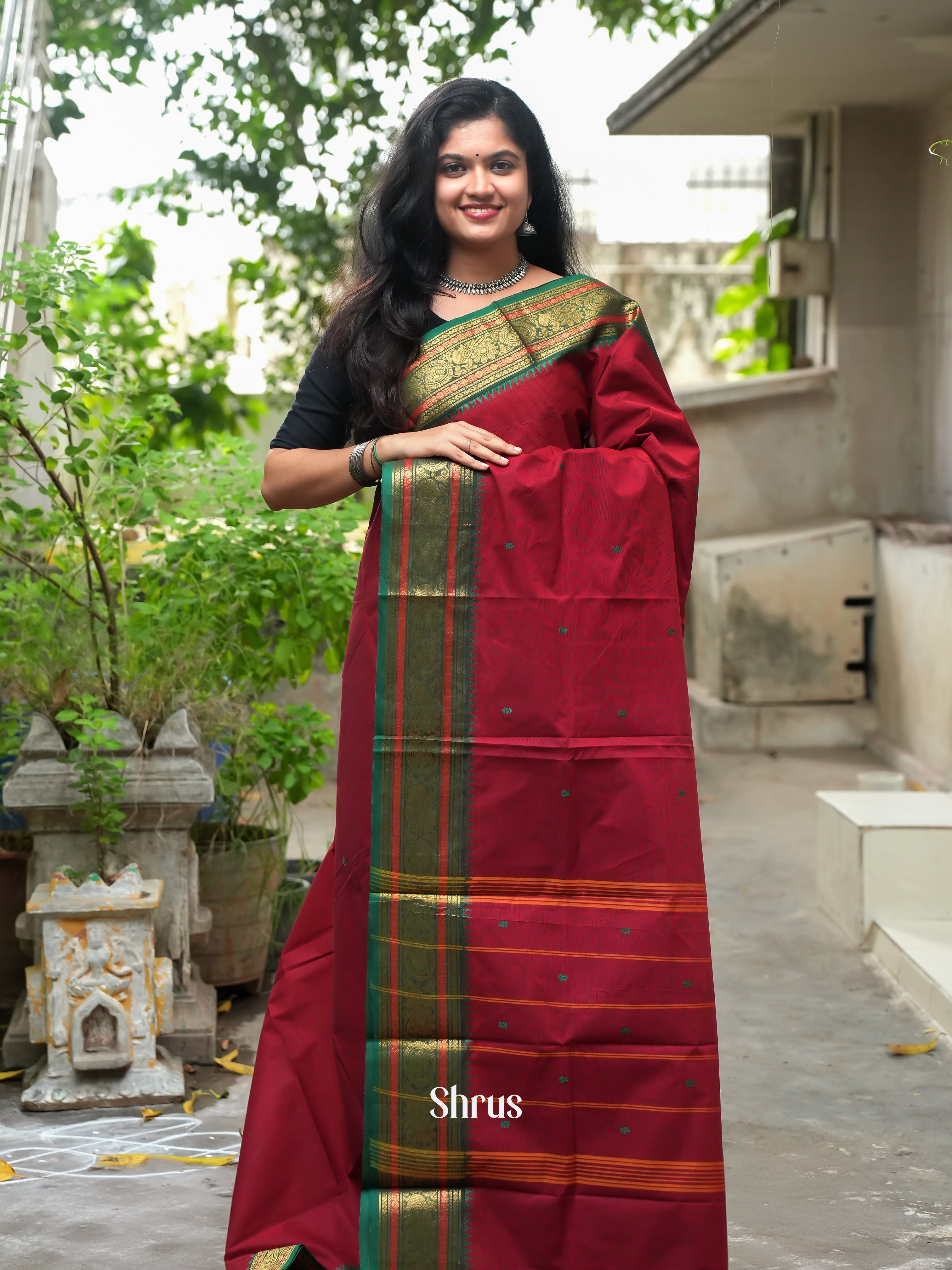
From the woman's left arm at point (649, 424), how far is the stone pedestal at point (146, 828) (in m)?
1.44

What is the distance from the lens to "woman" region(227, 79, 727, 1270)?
1.85 m

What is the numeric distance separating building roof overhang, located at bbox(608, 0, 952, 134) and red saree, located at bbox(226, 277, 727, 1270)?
3834 mm

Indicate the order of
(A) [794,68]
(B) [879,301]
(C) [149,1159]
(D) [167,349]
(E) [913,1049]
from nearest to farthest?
(C) [149,1159] → (E) [913,1049] → (A) [794,68] → (B) [879,301] → (D) [167,349]

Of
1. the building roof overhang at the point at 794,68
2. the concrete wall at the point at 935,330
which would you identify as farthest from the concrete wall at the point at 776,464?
the building roof overhang at the point at 794,68

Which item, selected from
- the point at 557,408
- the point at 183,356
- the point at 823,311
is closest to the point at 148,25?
the point at 183,356

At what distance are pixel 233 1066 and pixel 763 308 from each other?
6.22 metres

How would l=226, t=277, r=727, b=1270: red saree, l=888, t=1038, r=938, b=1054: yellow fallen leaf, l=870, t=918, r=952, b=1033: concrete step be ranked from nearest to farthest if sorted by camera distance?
l=226, t=277, r=727, b=1270: red saree, l=888, t=1038, r=938, b=1054: yellow fallen leaf, l=870, t=918, r=952, b=1033: concrete step

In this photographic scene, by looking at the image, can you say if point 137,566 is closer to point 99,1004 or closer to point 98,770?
point 98,770

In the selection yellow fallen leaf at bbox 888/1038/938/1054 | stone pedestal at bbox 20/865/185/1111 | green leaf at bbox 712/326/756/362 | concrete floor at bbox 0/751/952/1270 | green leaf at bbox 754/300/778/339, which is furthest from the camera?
green leaf at bbox 712/326/756/362

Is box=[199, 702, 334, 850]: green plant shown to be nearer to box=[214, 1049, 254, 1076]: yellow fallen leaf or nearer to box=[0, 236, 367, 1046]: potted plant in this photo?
box=[0, 236, 367, 1046]: potted plant

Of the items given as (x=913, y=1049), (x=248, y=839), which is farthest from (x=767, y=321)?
(x=913, y=1049)

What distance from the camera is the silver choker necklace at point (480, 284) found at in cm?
205

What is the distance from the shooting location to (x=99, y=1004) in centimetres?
284

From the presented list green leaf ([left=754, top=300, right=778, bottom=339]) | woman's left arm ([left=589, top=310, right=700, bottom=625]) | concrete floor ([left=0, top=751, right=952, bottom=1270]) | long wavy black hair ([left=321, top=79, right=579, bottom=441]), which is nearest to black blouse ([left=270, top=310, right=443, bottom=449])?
long wavy black hair ([left=321, top=79, right=579, bottom=441])
